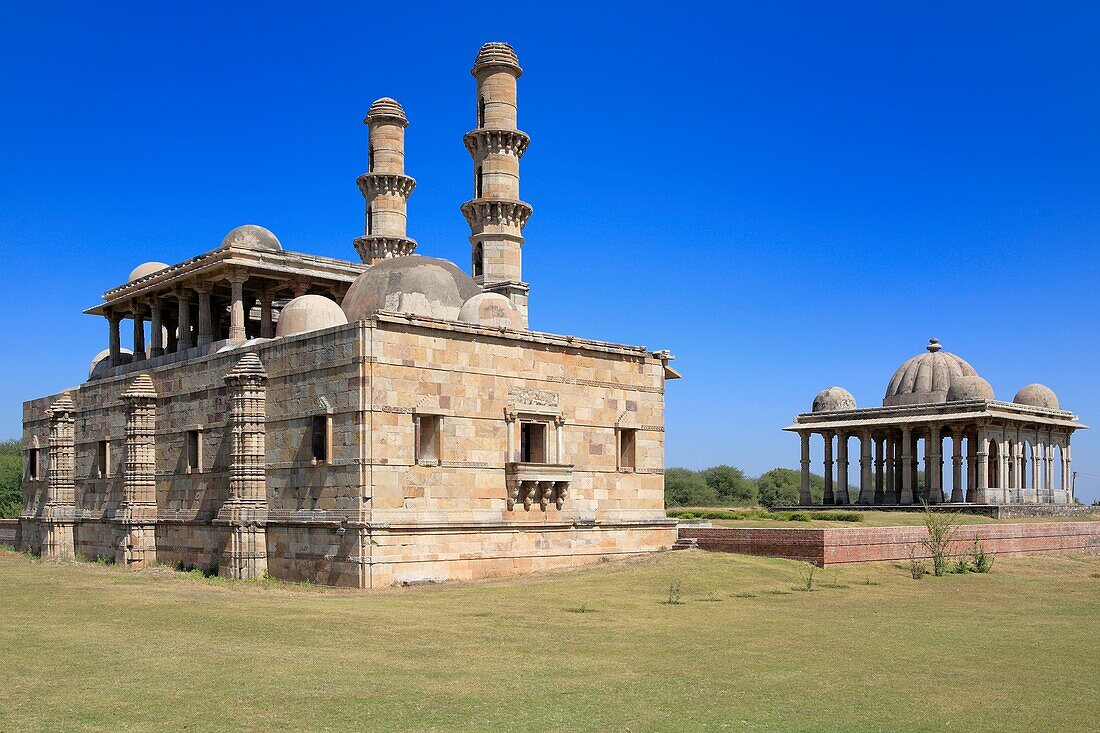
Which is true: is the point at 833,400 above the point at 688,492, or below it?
above

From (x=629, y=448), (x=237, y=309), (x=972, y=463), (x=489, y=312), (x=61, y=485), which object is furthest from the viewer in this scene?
(x=972, y=463)

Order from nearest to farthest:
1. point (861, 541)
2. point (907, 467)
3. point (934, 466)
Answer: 1. point (861, 541)
2. point (934, 466)
3. point (907, 467)

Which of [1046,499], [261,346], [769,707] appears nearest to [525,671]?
[769,707]

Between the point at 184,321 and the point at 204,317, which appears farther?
the point at 184,321

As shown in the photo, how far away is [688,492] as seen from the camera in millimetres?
87625

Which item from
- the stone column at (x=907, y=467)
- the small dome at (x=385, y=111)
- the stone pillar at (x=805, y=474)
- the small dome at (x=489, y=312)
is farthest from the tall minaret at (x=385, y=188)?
the stone column at (x=907, y=467)

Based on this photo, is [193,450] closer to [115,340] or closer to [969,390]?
[115,340]

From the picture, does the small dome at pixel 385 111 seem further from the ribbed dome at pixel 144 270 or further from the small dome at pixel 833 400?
the small dome at pixel 833 400

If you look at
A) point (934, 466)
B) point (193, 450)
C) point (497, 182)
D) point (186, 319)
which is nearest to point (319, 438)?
point (193, 450)

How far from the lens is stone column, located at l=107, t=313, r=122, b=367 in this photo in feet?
131

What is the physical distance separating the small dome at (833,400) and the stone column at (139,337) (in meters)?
30.9

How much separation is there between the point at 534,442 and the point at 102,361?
2099cm

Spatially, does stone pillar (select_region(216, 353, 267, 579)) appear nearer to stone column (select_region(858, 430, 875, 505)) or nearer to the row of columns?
the row of columns

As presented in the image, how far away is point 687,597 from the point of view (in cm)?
2188
